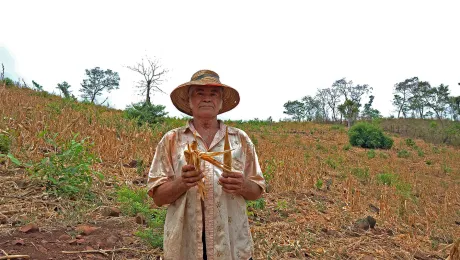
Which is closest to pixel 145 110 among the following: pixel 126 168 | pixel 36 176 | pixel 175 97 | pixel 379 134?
pixel 126 168

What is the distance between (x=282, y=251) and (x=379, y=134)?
53.7 feet

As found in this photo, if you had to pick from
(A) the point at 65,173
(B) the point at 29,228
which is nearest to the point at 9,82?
(A) the point at 65,173

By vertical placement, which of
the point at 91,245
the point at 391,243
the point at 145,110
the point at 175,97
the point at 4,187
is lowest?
the point at 391,243

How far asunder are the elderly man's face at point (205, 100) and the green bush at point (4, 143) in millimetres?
3336

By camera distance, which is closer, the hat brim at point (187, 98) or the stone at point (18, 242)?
the hat brim at point (187, 98)

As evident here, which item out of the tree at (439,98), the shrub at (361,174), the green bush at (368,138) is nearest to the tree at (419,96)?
the tree at (439,98)

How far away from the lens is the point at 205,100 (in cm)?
183

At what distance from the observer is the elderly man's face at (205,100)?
1.82 meters

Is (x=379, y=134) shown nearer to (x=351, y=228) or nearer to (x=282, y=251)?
(x=351, y=228)

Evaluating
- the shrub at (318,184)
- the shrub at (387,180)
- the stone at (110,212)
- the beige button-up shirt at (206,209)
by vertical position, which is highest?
the beige button-up shirt at (206,209)

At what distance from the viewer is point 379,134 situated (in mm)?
18062

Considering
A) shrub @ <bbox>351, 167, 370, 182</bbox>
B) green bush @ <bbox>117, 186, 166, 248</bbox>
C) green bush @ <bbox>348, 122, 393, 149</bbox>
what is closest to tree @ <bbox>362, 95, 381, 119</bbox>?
green bush @ <bbox>348, 122, 393, 149</bbox>

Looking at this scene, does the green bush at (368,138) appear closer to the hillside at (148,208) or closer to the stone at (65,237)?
the hillside at (148,208)

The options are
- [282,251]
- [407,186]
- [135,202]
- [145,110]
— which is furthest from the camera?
[145,110]
